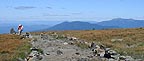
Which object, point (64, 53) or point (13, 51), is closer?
point (64, 53)

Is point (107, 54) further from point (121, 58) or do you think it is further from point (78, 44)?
point (78, 44)

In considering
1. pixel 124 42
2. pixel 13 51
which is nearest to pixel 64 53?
pixel 13 51

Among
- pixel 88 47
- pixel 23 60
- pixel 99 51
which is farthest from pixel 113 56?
pixel 88 47

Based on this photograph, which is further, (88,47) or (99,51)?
(88,47)

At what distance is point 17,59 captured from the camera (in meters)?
27.7

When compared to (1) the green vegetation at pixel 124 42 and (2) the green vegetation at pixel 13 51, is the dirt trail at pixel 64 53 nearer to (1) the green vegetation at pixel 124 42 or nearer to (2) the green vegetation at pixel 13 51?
(2) the green vegetation at pixel 13 51

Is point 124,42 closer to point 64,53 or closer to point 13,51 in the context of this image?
point 64,53

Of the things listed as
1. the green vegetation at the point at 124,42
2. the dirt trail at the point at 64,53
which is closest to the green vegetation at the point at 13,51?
the dirt trail at the point at 64,53

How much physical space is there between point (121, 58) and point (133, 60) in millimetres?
953

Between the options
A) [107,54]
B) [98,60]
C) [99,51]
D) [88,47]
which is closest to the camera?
[98,60]

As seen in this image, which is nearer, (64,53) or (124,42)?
(64,53)

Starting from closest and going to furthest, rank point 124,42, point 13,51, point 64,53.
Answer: point 64,53
point 13,51
point 124,42

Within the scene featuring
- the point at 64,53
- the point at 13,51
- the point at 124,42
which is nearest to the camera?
the point at 64,53

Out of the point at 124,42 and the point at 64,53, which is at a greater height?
the point at 64,53
